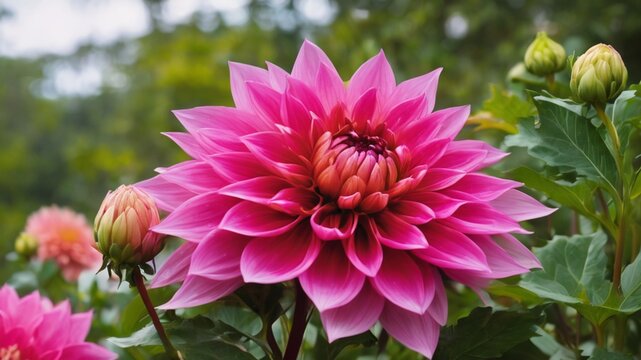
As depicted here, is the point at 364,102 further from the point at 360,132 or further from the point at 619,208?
the point at 619,208

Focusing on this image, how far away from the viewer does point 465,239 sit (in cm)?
47

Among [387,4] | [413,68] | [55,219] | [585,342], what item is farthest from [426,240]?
[387,4]

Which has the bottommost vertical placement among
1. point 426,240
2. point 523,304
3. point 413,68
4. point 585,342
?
point 413,68

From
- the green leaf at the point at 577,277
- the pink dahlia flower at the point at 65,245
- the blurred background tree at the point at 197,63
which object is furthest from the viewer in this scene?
the blurred background tree at the point at 197,63

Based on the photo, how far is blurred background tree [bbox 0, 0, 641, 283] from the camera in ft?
10.6

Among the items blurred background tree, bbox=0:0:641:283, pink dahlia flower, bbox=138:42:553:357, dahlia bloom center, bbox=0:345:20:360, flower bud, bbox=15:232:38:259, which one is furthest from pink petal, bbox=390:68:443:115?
flower bud, bbox=15:232:38:259

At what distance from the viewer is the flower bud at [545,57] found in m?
0.75

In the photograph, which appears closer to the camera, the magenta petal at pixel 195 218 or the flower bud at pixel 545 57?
the magenta petal at pixel 195 218

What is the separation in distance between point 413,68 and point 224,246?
2.52m

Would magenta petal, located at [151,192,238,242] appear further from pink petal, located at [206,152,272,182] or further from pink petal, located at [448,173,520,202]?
pink petal, located at [448,173,520,202]

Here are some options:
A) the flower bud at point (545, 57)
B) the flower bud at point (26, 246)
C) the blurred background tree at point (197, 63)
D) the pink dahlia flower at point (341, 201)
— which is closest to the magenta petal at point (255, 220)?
the pink dahlia flower at point (341, 201)

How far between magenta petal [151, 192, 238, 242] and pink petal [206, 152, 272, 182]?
2 cm

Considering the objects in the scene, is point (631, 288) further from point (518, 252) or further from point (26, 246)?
point (26, 246)

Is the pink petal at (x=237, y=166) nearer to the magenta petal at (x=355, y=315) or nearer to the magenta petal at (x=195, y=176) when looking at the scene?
the magenta petal at (x=195, y=176)
